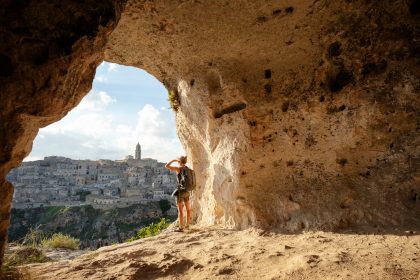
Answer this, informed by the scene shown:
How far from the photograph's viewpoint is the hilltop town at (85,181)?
218 feet

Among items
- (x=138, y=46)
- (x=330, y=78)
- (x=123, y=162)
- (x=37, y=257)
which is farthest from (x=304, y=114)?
(x=123, y=162)

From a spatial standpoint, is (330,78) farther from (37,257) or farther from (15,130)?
(37,257)

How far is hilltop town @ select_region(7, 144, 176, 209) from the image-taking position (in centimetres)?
6644

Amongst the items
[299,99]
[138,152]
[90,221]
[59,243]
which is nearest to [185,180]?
[299,99]

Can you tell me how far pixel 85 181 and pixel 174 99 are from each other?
8317cm

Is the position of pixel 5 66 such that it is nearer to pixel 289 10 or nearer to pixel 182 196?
pixel 289 10

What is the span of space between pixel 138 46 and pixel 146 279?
169 inches

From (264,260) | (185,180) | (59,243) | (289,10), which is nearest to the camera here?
(264,260)

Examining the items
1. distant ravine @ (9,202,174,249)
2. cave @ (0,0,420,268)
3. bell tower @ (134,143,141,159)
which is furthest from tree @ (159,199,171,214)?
cave @ (0,0,420,268)

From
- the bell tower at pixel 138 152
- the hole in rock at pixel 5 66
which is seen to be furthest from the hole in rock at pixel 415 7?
the bell tower at pixel 138 152

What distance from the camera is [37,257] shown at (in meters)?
5.02

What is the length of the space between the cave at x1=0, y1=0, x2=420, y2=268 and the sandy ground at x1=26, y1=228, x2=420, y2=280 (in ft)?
1.82

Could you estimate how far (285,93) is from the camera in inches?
217

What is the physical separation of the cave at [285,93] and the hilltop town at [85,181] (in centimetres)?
5808
